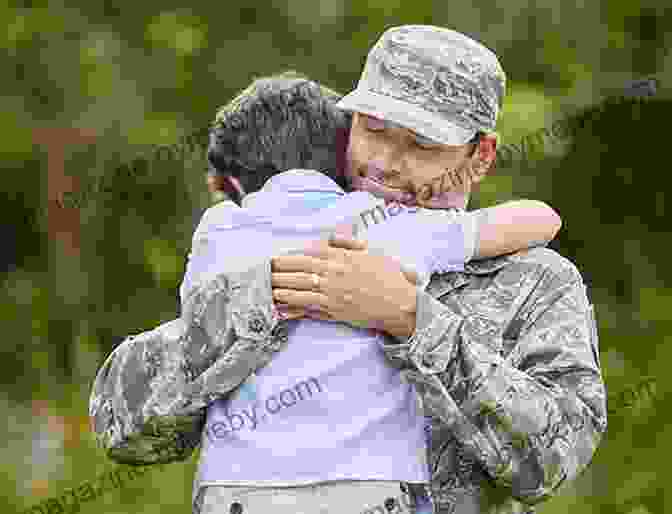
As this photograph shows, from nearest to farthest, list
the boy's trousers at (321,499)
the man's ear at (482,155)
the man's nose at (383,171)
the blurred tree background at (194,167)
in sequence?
1. the boy's trousers at (321,499)
2. the man's nose at (383,171)
3. the man's ear at (482,155)
4. the blurred tree background at (194,167)

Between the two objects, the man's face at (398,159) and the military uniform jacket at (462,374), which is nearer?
the military uniform jacket at (462,374)

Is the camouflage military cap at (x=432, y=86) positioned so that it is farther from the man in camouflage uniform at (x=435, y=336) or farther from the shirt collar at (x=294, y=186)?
the shirt collar at (x=294, y=186)

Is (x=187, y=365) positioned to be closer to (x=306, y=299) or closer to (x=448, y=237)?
(x=306, y=299)

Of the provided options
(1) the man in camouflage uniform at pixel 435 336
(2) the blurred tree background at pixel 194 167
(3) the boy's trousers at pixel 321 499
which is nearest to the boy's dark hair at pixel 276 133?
(1) the man in camouflage uniform at pixel 435 336

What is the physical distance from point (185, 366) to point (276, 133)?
381 millimetres

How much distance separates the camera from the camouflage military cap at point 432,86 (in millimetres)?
2783

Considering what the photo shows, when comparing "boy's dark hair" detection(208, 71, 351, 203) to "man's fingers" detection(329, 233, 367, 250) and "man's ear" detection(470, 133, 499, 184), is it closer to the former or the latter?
"man's fingers" detection(329, 233, 367, 250)

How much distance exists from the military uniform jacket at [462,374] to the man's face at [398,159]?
0.15 meters

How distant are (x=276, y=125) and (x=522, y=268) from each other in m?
0.47

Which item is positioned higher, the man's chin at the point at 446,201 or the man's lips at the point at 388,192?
the man's lips at the point at 388,192

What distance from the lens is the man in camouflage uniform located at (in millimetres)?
2605

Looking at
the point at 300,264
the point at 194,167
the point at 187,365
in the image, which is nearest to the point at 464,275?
the point at 300,264

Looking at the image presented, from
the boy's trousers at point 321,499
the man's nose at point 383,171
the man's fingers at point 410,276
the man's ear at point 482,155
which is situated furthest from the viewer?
the man's ear at point 482,155

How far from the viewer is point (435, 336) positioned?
2.59m
